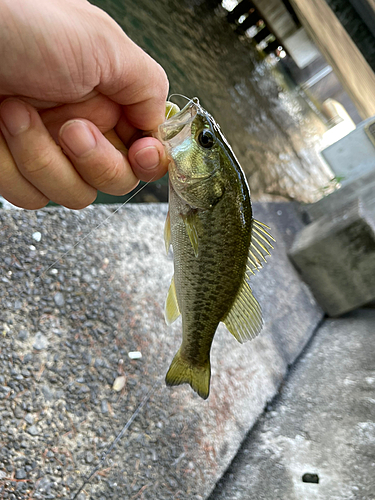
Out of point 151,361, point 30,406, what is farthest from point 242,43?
point 30,406

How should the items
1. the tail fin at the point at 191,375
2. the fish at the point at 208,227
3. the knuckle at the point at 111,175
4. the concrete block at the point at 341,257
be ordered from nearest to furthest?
the knuckle at the point at 111,175
the fish at the point at 208,227
the tail fin at the point at 191,375
the concrete block at the point at 341,257

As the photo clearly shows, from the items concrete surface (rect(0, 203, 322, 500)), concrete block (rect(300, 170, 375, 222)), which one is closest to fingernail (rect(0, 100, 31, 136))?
concrete surface (rect(0, 203, 322, 500))

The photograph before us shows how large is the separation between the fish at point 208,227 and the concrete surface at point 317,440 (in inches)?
49.7

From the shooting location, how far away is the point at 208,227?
1.39 meters

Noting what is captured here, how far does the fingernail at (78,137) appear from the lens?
109 cm

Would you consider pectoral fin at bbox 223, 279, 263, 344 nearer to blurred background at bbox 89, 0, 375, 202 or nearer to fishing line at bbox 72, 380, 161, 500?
fishing line at bbox 72, 380, 161, 500

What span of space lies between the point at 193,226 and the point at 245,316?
0.44m

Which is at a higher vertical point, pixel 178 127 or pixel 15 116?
pixel 15 116

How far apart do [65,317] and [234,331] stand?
37.4 inches

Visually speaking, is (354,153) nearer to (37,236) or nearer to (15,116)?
(37,236)

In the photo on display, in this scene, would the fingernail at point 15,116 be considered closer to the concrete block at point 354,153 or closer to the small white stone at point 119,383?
the small white stone at point 119,383

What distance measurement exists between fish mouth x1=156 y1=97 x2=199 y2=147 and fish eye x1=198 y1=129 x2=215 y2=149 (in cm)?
5

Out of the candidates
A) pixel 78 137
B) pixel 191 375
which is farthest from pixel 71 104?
pixel 191 375

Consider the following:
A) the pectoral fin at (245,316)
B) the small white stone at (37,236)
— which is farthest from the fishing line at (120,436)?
the small white stone at (37,236)
